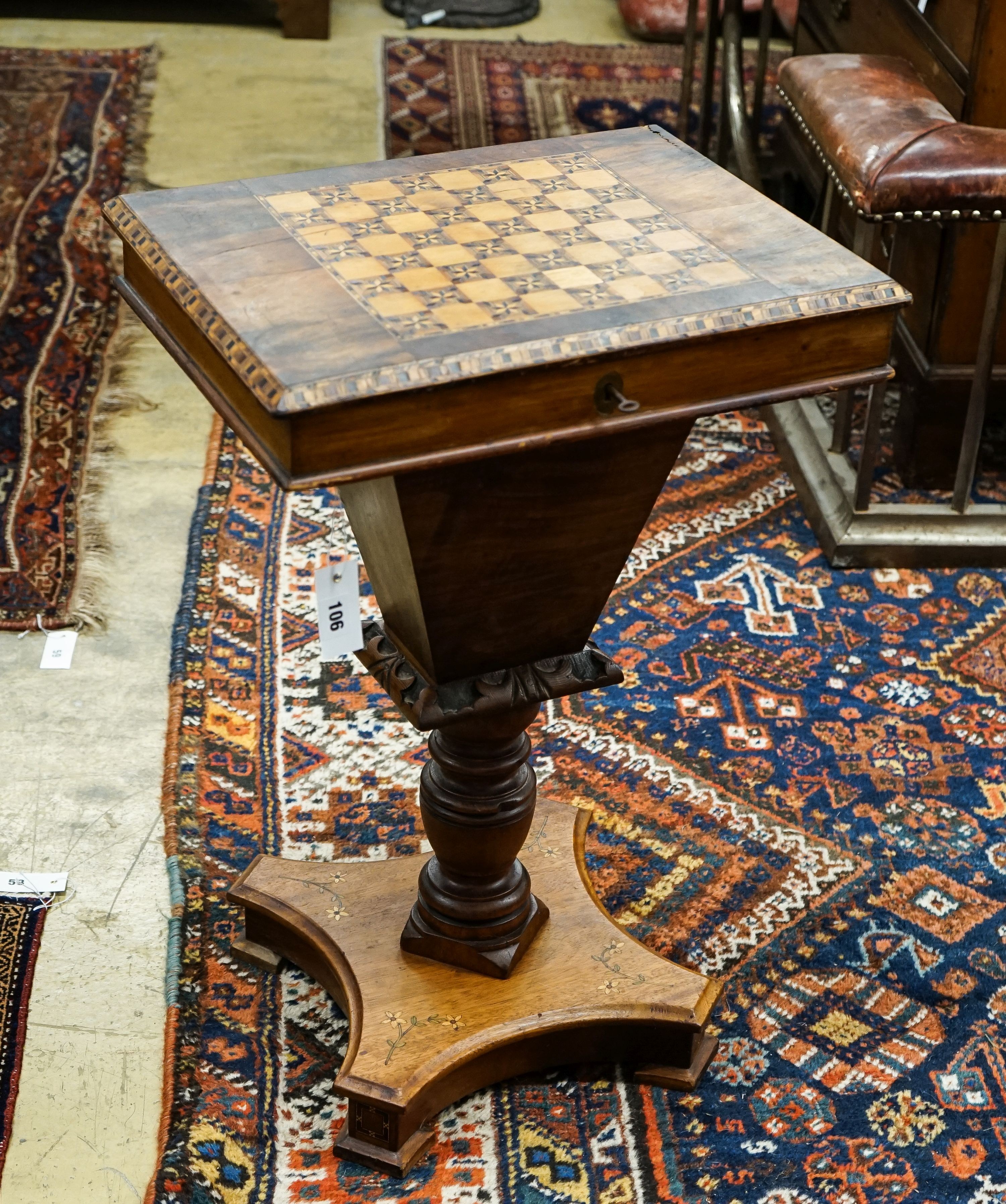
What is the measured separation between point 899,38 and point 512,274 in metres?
2.53

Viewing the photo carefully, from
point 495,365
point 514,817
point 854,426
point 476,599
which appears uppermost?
point 495,365

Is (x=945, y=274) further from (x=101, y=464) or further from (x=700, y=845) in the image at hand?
(x=101, y=464)

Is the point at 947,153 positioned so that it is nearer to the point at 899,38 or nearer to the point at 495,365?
the point at 899,38

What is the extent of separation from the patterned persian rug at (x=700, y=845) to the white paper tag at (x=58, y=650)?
211 millimetres

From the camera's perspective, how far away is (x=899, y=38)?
3.78 m

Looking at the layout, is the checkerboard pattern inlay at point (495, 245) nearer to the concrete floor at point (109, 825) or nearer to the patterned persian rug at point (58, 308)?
the concrete floor at point (109, 825)

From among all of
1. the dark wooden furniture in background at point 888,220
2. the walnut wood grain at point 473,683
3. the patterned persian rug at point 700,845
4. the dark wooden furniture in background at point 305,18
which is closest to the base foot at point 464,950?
the patterned persian rug at point 700,845

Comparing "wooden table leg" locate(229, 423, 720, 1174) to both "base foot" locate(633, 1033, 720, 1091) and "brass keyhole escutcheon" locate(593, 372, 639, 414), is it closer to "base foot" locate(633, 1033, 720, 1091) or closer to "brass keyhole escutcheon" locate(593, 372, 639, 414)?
"base foot" locate(633, 1033, 720, 1091)

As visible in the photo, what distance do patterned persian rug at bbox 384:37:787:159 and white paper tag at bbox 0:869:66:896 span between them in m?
3.36

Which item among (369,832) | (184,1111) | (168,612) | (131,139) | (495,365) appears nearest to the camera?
(495,365)

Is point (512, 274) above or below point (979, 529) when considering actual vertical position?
above

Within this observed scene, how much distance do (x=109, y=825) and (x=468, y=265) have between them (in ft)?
4.29

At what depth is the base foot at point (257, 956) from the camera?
2.32 metres

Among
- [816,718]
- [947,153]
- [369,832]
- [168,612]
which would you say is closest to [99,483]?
[168,612]
